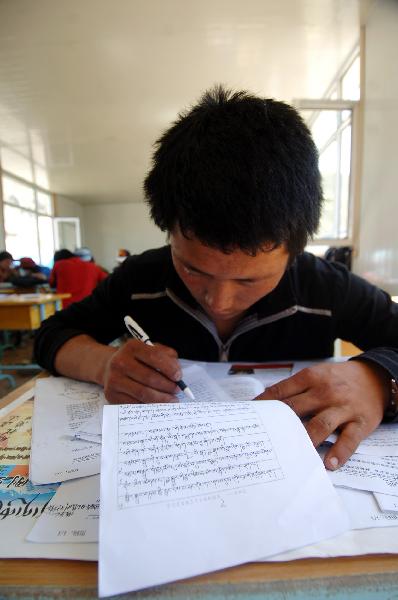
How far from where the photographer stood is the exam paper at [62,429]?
0.40 metres

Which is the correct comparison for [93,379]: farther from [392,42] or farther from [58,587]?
[392,42]

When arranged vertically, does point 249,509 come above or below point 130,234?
below

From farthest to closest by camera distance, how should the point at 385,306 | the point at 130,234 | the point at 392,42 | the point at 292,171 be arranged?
the point at 130,234, the point at 392,42, the point at 385,306, the point at 292,171

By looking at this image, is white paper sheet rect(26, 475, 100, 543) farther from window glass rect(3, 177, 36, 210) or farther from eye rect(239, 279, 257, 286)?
window glass rect(3, 177, 36, 210)

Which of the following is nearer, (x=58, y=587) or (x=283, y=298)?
(x=58, y=587)

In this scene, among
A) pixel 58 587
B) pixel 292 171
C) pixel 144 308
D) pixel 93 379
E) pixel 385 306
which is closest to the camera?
pixel 58 587

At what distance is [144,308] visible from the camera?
909 millimetres

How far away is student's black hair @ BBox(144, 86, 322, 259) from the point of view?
51 cm

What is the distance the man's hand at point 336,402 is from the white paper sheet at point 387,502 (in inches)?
2.2

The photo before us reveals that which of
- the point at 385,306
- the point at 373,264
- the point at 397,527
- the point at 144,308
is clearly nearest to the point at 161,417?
the point at 397,527

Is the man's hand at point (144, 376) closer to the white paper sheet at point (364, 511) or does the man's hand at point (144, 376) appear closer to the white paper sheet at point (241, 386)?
the white paper sheet at point (241, 386)

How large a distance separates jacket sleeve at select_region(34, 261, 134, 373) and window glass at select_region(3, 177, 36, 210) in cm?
666

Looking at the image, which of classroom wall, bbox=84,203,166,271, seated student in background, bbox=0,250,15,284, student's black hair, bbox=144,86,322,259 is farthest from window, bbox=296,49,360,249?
classroom wall, bbox=84,203,166,271

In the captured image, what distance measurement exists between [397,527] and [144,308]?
70 cm
